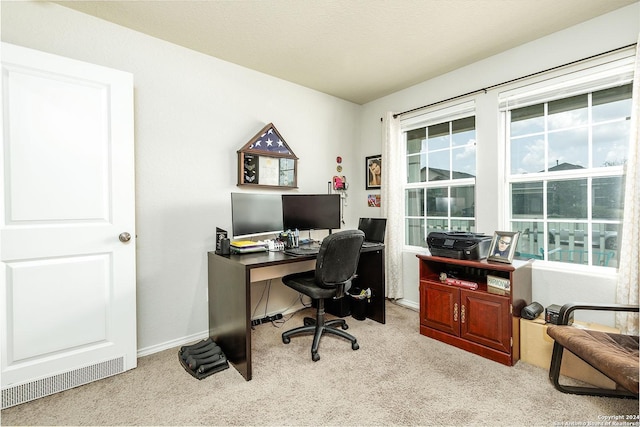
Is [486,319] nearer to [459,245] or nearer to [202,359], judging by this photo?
[459,245]

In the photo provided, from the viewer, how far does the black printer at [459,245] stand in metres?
2.28

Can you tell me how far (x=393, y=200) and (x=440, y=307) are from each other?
124 cm

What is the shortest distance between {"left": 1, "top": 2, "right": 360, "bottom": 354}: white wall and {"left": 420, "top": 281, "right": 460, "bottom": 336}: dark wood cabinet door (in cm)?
186

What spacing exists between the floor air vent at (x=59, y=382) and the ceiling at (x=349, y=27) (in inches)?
92.0

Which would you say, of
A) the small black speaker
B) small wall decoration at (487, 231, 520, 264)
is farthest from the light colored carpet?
small wall decoration at (487, 231, 520, 264)

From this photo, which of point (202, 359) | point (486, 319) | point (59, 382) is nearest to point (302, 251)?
point (202, 359)

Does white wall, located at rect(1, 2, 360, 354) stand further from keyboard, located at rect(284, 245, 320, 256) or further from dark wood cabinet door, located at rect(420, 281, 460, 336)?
dark wood cabinet door, located at rect(420, 281, 460, 336)

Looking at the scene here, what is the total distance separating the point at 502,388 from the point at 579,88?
2.18 metres

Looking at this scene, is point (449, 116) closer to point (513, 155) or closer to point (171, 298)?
point (513, 155)

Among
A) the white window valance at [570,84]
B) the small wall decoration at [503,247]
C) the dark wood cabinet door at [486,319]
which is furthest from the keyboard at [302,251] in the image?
the white window valance at [570,84]

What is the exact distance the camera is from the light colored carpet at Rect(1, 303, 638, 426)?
5.04ft

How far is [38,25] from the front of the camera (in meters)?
1.85

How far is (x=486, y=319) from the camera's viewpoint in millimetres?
2145

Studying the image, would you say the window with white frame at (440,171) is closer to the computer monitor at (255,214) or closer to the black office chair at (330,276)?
the black office chair at (330,276)
